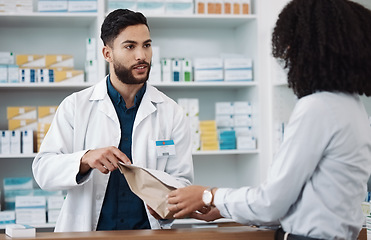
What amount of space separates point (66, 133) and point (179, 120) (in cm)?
50

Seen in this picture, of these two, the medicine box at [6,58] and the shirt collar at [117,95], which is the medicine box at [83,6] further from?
the shirt collar at [117,95]

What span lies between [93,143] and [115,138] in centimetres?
10

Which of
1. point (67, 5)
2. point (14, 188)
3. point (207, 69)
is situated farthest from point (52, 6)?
point (14, 188)

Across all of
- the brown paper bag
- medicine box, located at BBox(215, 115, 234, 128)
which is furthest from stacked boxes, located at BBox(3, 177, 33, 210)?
the brown paper bag

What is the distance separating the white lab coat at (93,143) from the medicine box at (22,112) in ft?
5.41

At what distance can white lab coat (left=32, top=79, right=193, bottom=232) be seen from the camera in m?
2.17

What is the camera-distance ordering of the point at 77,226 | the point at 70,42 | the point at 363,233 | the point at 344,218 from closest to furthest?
the point at 344,218 → the point at 363,233 → the point at 77,226 → the point at 70,42

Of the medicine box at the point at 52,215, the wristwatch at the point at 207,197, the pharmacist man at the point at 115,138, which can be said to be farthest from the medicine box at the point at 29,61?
the wristwatch at the point at 207,197

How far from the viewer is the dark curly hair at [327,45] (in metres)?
1.38

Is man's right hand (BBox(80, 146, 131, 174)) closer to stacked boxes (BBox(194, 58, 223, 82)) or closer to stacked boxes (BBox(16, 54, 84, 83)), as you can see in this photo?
stacked boxes (BBox(16, 54, 84, 83))

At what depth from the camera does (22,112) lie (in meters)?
3.87

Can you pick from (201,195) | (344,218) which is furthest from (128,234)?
(344,218)

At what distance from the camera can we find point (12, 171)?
4.21 meters

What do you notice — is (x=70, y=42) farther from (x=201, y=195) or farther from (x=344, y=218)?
(x=344, y=218)
